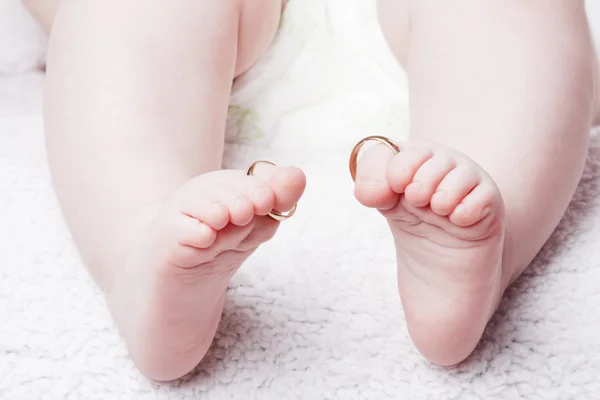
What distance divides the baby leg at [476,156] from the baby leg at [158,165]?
9 centimetres

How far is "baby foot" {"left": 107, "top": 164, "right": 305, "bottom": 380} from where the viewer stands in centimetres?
52

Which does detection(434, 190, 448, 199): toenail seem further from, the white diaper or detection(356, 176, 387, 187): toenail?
the white diaper

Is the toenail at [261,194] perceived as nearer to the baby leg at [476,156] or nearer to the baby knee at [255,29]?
the baby leg at [476,156]

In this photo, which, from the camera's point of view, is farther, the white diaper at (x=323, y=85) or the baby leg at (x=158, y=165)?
the white diaper at (x=323, y=85)

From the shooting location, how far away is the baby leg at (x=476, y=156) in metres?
0.53

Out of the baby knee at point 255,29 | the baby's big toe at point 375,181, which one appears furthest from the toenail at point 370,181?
the baby knee at point 255,29

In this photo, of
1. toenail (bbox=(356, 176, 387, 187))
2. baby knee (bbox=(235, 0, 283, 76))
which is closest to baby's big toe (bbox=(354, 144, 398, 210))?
toenail (bbox=(356, 176, 387, 187))

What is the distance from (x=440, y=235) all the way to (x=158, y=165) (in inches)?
10.0

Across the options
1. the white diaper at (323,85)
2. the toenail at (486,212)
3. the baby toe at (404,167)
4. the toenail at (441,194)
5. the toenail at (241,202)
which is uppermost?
the baby toe at (404,167)

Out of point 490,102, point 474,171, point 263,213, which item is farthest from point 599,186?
point 263,213

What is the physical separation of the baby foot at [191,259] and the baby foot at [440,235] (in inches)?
2.6

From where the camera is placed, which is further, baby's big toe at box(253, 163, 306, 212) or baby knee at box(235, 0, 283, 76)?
baby knee at box(235, 0, 283, 76)

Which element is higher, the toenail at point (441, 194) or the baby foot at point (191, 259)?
the toenail at point (441, 194)

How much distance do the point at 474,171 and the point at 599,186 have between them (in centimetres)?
34
